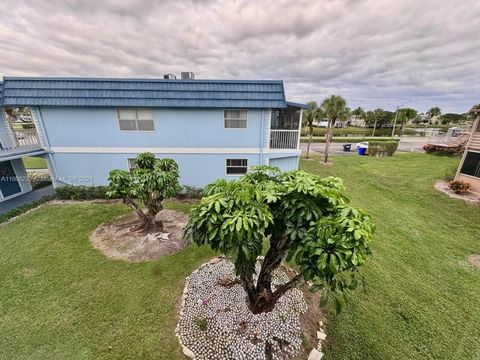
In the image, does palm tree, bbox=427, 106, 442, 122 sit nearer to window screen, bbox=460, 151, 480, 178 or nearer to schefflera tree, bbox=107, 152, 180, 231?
window screen, bbox=460, 151, 480, 178

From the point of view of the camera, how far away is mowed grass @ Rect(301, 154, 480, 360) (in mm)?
3908

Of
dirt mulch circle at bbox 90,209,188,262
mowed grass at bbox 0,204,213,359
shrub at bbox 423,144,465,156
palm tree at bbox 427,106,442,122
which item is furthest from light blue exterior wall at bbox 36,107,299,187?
palm tree at bbox 427,106,442,122

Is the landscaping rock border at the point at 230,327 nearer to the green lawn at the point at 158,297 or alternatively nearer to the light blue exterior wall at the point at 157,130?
the green lawn at the point at 158,297

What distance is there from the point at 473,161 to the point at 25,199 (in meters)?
23.6

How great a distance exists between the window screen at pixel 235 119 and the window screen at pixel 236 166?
1816 millimetres

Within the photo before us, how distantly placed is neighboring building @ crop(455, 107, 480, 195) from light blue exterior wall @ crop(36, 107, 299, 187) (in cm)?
1083

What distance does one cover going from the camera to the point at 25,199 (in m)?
10.2

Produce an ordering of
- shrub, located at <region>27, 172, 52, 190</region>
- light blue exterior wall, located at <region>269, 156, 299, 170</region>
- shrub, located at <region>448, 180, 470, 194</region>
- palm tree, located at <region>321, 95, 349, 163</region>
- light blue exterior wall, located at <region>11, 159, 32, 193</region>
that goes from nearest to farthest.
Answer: light blue exterior wall, located at <region>11, 159, 32, 193</region>
shrub, located at <region>448, 180, 470, 194</region>
shrub, located at <region>27, 172, 52, 190</region>
light blue exterior wall, located at <region>269, 156, 299, 170</region>
palm tree, located at <region>321, 95, 349, 163</region>

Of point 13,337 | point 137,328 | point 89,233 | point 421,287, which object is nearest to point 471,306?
point 421,287

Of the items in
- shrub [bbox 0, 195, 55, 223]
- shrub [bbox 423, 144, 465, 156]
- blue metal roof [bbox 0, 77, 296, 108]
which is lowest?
shrub [bbox 0, 195, 55, 223]

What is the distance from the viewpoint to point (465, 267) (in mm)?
6016

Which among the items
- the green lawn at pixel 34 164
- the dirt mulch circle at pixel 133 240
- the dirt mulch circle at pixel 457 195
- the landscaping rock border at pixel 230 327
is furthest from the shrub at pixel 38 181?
the dirt mulch circle at pixel 457 195

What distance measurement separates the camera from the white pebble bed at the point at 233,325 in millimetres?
3717

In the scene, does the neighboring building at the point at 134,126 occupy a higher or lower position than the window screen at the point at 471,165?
higher
